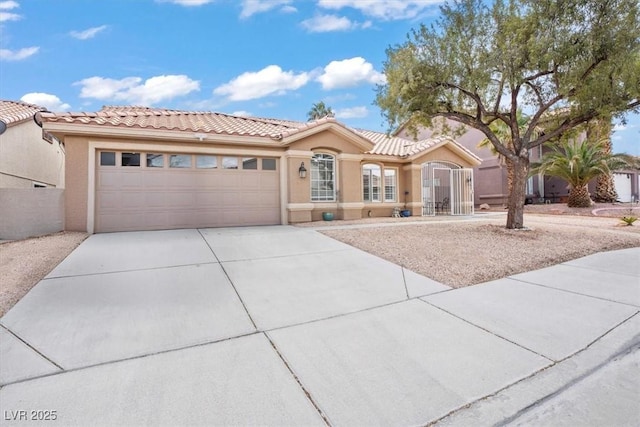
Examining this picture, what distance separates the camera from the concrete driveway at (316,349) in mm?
2211

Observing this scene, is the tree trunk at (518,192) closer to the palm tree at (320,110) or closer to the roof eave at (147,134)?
the roof eave at (147,134)

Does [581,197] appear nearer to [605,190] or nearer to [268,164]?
[605,190]

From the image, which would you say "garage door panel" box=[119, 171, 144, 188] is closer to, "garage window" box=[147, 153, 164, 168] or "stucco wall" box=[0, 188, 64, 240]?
"garage window" box=[147, 153, 164, 168]

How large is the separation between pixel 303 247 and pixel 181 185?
547cm

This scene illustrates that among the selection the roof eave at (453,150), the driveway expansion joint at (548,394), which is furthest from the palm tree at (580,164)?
the driveway expansion joint at (548,394)

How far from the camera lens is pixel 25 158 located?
12703 millimetres

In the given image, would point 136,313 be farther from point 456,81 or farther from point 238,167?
point 456,81

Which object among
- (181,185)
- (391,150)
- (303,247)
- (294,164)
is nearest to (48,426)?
(303,247)

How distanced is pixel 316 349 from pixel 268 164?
9.36m

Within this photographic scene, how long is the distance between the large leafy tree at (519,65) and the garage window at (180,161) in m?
6.65

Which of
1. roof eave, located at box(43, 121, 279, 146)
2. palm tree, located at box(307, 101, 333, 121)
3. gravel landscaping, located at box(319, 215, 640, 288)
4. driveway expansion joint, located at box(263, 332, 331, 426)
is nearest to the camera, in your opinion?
driveway expansion joint, located at box(263, 332, 331, 426)

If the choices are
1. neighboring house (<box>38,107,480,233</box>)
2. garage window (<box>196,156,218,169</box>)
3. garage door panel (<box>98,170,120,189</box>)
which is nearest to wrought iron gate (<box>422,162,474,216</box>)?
neighboring house (<box>38,107,480,233</box>)

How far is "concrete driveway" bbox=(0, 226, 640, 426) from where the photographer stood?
87.0 inches

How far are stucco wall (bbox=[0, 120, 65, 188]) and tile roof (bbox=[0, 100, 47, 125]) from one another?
0.26 m
